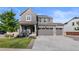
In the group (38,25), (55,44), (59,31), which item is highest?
(38,25)

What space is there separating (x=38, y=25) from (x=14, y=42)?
1.92 ft

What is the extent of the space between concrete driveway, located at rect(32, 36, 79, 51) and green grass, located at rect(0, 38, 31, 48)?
196 mm

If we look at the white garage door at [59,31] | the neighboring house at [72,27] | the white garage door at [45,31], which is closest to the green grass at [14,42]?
A: the white garage door at [45,31]

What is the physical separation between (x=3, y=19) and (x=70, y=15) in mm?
1323

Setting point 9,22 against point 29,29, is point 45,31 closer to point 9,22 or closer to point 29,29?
point 29,29

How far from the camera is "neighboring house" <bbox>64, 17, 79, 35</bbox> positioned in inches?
249

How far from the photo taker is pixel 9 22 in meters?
6.37

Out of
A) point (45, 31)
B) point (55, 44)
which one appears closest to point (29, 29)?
point (45, 31)

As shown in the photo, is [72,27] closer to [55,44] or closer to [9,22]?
[55,44]

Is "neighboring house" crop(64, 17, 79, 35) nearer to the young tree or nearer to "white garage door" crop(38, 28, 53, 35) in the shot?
"white garage door" crop(38, 28, 53, 35)

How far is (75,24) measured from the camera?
633 cm

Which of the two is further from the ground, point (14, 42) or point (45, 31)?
point (45, 31)

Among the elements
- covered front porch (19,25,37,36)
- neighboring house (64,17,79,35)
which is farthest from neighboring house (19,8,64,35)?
neighboring house (64,17,79,35)
